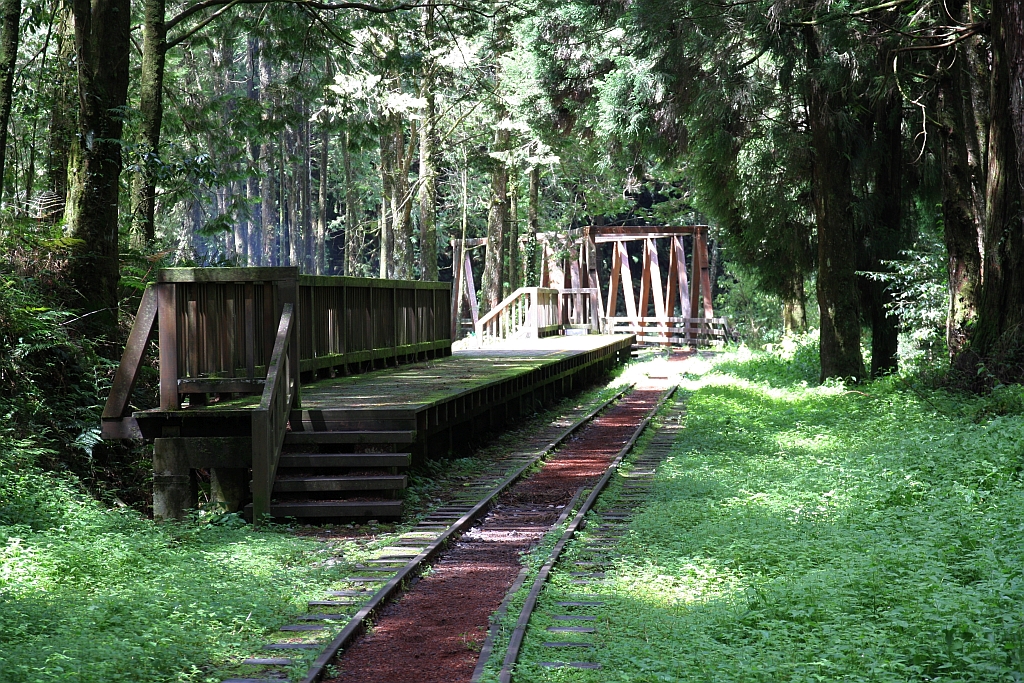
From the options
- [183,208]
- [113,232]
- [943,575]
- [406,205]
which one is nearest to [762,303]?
[406,205]

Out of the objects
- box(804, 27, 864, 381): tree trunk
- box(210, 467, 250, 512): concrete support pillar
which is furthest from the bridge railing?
box(804, 27, 864, 381): tree trunk

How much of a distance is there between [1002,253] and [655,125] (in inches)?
295

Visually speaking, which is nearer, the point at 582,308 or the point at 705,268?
the point at 582,308

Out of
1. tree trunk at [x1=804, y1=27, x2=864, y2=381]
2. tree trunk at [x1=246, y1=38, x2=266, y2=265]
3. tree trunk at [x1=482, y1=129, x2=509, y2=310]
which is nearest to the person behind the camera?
tree trunk at [x1=804, y1=27, x2=864, y2=381]

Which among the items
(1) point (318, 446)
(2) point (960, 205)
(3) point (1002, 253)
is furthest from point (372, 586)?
(2) point (960, 205)

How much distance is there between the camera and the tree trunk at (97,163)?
10.0m

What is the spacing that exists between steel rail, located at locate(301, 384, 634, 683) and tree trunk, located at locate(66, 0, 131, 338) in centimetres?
436

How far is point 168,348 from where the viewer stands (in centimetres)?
815

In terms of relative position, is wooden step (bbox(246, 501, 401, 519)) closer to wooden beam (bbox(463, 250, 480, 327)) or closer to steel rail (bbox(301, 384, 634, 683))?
steel rail (bbox(301, 384, 634, 683))

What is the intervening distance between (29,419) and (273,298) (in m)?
2.25

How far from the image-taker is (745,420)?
14055 millimetres

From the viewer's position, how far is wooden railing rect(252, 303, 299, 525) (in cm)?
→ 765

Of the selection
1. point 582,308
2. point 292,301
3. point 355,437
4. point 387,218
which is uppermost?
point 387,218

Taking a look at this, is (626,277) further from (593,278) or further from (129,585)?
(129,585)
